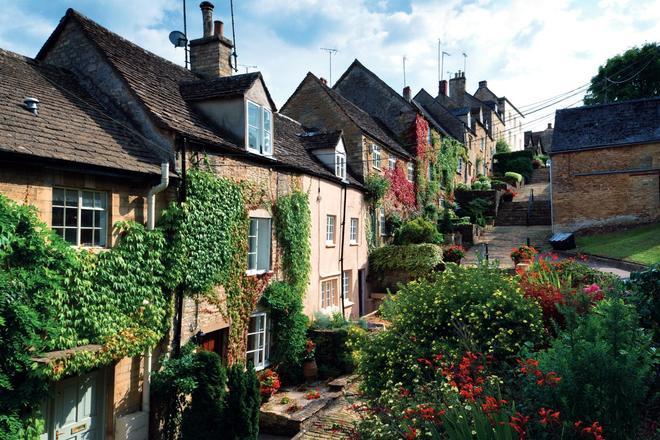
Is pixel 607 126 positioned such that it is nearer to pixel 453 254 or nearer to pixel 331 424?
pixel 453 254

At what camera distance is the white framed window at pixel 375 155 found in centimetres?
2516


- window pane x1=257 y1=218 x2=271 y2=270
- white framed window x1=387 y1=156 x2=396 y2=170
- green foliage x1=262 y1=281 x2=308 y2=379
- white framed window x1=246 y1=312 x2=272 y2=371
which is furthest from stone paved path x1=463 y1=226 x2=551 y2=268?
white framed window x1=246 y1=312 x2=272 y2=371

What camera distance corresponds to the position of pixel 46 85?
11.6 meters

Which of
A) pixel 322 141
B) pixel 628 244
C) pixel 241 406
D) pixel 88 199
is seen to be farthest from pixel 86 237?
pixel 628 244

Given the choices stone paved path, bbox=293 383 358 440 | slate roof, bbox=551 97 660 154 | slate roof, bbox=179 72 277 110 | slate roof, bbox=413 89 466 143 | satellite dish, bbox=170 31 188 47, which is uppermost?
slate roof, bbox=413 89 466 143

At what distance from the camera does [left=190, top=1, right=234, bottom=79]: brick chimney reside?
17047 mm

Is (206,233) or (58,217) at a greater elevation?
(58,217)

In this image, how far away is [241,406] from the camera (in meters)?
10.6

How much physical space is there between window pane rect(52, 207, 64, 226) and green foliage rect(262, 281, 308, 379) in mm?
6865

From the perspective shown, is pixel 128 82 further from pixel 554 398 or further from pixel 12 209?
pixel 554 398

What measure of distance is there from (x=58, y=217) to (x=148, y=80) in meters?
5.99

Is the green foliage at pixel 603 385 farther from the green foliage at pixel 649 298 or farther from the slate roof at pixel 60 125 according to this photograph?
the slate roof at pixel 60 125

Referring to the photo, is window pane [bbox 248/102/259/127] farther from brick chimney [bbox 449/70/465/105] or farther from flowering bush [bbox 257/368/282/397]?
brick chimney [bbox 449/70/465/105]

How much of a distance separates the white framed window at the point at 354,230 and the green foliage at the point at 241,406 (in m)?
12.2
